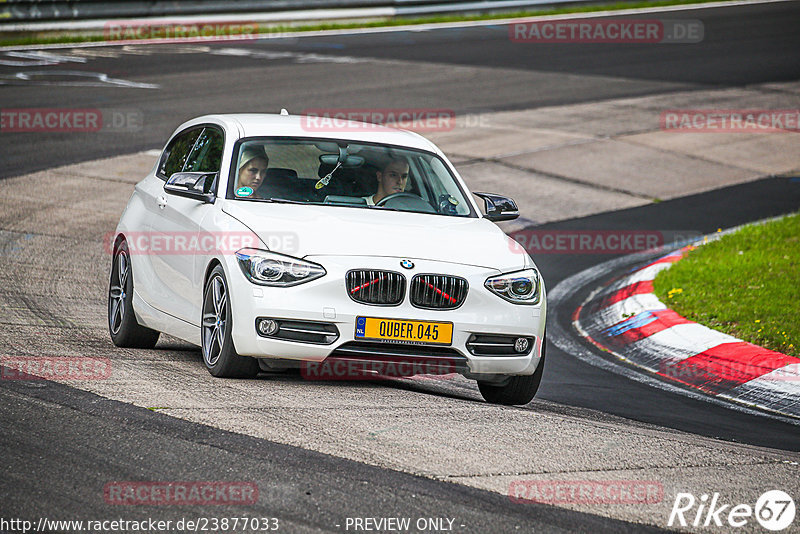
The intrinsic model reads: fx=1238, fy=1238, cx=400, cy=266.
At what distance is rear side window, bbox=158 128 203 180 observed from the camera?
29.5ft

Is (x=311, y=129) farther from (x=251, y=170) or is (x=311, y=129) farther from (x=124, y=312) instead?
(x=124, y=312)

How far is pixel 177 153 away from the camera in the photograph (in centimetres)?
915

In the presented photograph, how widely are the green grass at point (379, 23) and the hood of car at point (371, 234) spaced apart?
21259 millimetres

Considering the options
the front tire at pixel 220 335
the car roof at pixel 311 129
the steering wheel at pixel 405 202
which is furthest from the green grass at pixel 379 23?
the front tire at pixel 220 335

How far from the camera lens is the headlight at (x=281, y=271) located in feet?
23.0

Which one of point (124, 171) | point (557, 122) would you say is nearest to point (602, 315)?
point (124, 171)

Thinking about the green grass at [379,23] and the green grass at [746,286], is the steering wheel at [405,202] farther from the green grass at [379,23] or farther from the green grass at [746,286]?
the green grass at [379,23]

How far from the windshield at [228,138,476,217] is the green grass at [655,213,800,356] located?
2.83m

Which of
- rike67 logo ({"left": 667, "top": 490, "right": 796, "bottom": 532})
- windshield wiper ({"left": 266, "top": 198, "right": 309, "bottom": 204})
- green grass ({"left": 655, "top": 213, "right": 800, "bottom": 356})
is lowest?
green grass ({"left": 655, "top": 213, "right": 800, "bottom": 356})

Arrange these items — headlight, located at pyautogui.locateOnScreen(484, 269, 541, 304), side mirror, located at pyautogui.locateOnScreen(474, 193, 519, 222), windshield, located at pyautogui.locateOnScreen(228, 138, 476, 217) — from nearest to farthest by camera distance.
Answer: headlight, located at pyautogui.locateOnScreen(484, 269, 541, 304)
windshield, located at pyautogui.locateOnScreen(228, 138, 476, 217)
side mirror, located at pyautogui.locateOnScreen(474, 193, 519, 222)

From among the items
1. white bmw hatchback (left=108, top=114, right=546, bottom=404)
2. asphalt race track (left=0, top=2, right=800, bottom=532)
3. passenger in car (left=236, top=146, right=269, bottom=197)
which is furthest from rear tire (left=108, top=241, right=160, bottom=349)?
passenger in car (left=236, top=146, right=269, bottom=197)

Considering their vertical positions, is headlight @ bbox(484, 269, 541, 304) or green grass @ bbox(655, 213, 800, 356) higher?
headlight @ bbox(484, 269, 541, 304)

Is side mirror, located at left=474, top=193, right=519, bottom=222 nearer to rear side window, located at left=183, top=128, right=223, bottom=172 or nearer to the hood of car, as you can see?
A: the hood of car

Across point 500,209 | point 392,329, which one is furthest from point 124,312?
point 500,209
